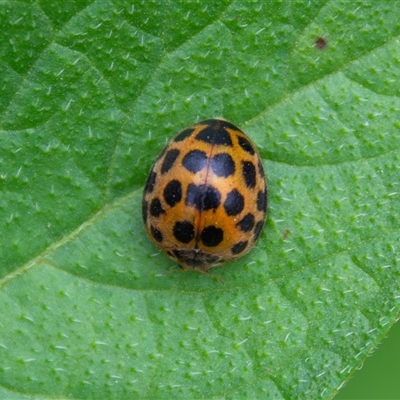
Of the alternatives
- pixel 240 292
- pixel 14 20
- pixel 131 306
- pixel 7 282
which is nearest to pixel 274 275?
pixel 240 292

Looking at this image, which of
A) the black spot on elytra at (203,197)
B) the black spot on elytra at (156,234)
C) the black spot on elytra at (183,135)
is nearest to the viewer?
the black spot on elytra at (203,197)

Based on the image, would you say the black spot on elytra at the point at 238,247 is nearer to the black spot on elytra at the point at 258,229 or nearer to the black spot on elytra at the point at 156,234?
the black spot on elytra at the point at 258,229

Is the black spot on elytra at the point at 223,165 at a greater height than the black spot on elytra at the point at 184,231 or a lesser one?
greater

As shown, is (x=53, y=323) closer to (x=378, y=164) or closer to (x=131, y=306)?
(x=131, y=306)

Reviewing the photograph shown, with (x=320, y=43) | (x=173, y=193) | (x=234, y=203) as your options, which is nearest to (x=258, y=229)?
(x=234, y=203)

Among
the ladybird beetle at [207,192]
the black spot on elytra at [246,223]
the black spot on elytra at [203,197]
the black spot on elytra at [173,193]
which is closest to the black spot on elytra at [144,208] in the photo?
the ladybird beetle at [207,192]

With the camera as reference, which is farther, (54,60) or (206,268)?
(206,268)

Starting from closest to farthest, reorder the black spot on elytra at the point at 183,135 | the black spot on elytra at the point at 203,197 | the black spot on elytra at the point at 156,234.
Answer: the black spot on elytra at the point at 203,197
the black spot on elytra at the point at 183,135
the black spot on elytra at the point at 156,234
